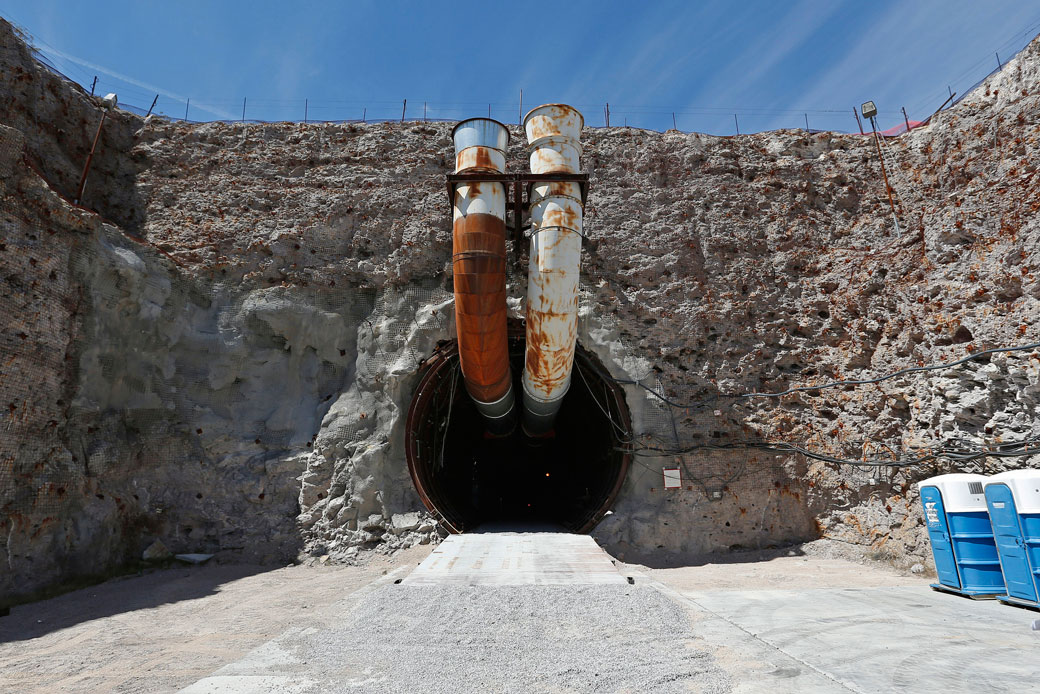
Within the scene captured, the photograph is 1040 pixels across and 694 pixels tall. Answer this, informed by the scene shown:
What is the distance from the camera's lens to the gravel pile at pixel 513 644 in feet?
10.3

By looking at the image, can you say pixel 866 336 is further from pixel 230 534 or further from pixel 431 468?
pixel 230 534

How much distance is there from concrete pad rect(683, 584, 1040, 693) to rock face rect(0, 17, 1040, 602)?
2.60 m

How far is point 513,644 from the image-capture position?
370 centimetres

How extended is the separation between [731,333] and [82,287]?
1138 cm

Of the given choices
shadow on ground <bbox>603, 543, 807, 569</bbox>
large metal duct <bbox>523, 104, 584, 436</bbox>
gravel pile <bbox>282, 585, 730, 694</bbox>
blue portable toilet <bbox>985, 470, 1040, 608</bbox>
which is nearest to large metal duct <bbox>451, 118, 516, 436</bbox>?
large metal duct <bbox>523, 104, 584, 436</bbox>

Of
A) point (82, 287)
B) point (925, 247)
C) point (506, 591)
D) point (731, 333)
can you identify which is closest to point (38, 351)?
point (82, 287)

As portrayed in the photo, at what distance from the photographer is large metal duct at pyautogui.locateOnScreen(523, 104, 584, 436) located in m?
8.48

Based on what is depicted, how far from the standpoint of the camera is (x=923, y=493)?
23.0 ft

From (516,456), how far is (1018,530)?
13.0m

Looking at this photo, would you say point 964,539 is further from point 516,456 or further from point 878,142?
point 516,456

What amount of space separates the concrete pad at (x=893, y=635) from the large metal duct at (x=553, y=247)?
4000mm

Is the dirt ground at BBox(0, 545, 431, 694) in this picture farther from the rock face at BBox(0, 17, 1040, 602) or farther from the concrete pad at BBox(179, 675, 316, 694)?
the concrete pad at BBox(179, 675, 316, 694)

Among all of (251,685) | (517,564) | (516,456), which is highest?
(516,456)

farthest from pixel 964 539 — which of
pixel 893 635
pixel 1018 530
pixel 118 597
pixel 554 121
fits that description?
pixel 118 597
